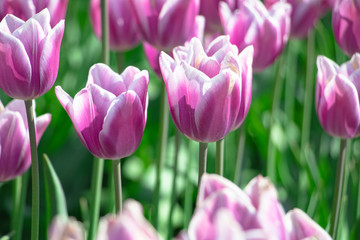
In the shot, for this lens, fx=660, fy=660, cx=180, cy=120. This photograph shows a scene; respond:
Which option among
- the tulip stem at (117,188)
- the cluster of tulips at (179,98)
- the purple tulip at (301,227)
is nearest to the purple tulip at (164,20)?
the cluster of tulips at (179,98)

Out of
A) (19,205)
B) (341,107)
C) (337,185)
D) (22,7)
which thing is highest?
(22,7)

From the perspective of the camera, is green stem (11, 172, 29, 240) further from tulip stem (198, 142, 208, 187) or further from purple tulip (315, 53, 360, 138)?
purple tulip (315, 53, 360, 138)

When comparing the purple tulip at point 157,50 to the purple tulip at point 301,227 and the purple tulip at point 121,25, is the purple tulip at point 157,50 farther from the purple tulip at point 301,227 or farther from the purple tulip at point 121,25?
the purple tulip at point 301,227

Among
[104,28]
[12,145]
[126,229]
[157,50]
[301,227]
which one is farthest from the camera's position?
[157,50]

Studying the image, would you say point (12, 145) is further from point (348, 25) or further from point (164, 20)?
point (348, 25)

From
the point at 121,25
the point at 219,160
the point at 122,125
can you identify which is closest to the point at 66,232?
the point at 122,125

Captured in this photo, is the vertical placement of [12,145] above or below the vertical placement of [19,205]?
above
